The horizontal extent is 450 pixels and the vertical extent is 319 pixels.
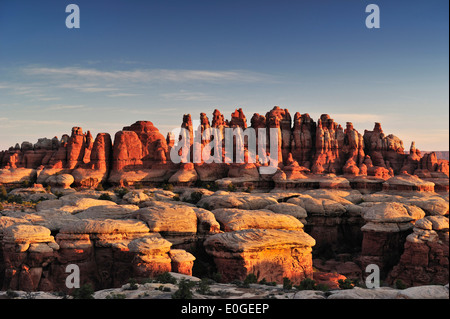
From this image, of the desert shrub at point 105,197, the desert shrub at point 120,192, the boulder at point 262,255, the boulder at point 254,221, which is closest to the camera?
the boulder at point 262,255

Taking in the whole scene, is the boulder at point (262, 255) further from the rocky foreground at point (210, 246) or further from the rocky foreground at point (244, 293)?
the rocky foreground at point (244, 293)

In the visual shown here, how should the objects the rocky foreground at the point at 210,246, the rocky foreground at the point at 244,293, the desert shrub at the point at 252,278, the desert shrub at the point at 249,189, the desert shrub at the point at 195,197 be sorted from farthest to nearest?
the desert shrub at the point at 249,189 < the desert shrub at the point at 195,197 < the rocky foreground at the point at 210,246 < the desert shrub at the point at 252,278 < the rocky foreground at the point at 244,293

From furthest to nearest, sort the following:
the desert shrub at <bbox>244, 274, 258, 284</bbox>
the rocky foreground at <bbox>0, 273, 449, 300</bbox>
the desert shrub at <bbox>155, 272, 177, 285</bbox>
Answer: the desert shrub at <bbox>244, 274, 258, 284</bbox> → the desert shrub at <bbox>155, 272, 177, 285</bbox> → the rocky foreground at <bbox>0, 273, 449, 300</bbox>

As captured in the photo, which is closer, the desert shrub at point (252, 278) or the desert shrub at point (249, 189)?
the desert shrub at point (252, 278)

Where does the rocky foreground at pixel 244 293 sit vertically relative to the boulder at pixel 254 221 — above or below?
below

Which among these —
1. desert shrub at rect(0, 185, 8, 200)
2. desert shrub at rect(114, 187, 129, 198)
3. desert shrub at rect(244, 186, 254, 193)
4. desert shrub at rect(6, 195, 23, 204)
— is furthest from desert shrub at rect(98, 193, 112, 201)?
desert shrub at rect(244, 186, 254, 193)

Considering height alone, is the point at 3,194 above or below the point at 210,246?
above

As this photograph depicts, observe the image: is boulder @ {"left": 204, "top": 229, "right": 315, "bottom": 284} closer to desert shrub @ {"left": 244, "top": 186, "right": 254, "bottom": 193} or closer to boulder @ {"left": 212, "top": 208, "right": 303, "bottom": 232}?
boulder @ {"left": 212, "top": 208, "right": 303, "bottom": 232}

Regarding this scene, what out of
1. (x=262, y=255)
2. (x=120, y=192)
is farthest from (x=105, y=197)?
(x=262, y=255)

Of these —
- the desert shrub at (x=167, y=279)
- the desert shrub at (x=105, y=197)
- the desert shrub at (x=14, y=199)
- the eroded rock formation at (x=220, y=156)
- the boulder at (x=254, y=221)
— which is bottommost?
the desert shrub at (x=167, y=279)

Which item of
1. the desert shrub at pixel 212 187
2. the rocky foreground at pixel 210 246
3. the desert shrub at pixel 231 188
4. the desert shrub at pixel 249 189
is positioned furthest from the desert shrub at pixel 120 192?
the desert shrub at pixel 249 189

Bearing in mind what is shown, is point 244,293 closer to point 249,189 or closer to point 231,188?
point 231,188

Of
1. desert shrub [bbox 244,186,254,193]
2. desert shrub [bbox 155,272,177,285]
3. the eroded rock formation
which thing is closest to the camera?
desert shrub [bbox 155,272,177,285]
